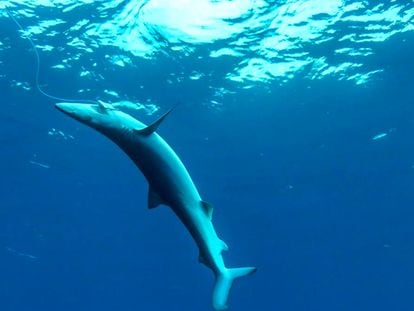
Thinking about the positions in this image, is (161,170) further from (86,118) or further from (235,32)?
(235,32)

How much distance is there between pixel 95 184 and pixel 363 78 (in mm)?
15539

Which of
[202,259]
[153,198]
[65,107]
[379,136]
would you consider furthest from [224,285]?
[379,136]

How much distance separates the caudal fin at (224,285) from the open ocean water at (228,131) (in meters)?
5.20

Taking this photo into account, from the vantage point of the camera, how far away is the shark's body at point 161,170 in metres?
3.51

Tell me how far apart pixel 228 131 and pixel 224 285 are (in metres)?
16.2

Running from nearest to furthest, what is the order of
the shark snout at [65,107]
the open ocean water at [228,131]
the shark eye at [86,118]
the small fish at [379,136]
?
the shark snout at [65,107] → the shark eye at [86,118] → the open ocean water at [228,131] → the small fish at [379,136]

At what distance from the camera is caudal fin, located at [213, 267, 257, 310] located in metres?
3.90

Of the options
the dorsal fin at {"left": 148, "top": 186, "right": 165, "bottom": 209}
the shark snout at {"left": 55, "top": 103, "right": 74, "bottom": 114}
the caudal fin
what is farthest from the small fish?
the shark snout at {"left": 55, "top": 103, "right": 74, "bottom": 114}

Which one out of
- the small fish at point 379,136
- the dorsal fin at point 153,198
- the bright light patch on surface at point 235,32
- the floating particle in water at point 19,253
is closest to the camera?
the dorsal fin at point 153,198

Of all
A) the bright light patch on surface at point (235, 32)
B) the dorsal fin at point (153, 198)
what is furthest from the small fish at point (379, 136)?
the dorsal fin at point (153, 198)

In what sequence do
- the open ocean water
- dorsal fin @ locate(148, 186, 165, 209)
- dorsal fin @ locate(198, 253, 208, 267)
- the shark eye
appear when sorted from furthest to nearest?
the open ocean water → dorsal fin @ locate(198, 253, 208, 267) → dorsal fin @ locate(148, 186, 165, 209) → the shark eye

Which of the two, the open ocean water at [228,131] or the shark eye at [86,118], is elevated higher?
the shark eye at [86,118]

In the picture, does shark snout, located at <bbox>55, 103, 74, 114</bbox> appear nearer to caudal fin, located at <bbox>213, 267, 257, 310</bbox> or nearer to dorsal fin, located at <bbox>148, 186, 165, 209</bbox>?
dorsal fin, located at <bbox>148, 186, 165, 209</bbox>

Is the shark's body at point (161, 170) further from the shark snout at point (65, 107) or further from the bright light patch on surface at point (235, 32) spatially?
the bright light patch on surface at point (235, 32)
